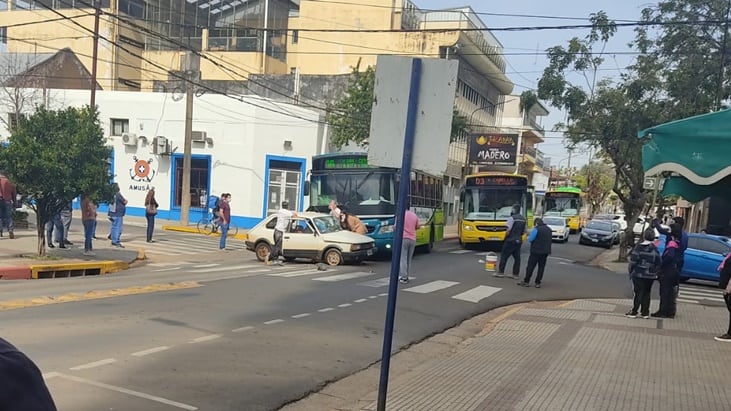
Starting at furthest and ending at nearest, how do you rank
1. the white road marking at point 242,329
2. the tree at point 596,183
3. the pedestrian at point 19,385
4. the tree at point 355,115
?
the tree at point 596,183 → the tree at point 355,115 → the white road marking at point 242,329 → the pedestrian at point 19,385

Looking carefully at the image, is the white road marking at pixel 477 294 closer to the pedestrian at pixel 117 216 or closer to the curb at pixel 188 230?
the pedestrian at pixel 117 216

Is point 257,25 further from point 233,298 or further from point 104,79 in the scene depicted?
point 233,298

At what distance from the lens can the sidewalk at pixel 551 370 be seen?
5.58m

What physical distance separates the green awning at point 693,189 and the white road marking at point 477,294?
591cm

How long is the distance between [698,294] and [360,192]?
9971 mm

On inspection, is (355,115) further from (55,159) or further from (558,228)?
(55,159)

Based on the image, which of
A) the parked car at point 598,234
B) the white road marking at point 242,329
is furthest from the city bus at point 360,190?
the parked car at point 598,234

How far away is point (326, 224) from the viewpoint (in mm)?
16969

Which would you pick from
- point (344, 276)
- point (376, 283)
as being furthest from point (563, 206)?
point (376, 283)

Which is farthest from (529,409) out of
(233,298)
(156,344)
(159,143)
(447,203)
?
(447,203)

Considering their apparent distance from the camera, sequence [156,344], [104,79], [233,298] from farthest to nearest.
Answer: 1. [104,79]
2. [233,298]
3. [156,344]

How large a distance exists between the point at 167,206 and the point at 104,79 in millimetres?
19651

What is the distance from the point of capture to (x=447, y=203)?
47562mm

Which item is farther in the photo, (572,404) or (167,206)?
(167,206)
